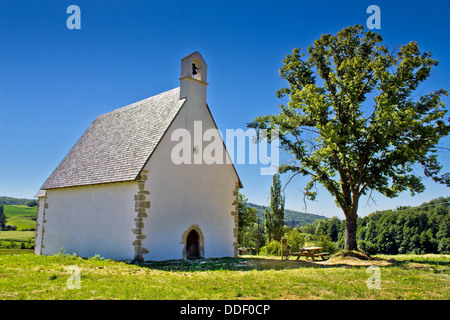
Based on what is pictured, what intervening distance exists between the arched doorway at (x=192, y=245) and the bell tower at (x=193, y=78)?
741 cm

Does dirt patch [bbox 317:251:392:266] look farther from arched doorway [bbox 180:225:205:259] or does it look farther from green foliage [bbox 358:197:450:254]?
green foliage [bbox 358:197:450:254]

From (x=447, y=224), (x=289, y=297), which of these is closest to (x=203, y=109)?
(x=289, y=297)

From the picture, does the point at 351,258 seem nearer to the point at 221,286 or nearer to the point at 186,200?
the point at 186,200

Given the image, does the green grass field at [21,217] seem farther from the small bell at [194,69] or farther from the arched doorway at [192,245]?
the small bell at [194,69]

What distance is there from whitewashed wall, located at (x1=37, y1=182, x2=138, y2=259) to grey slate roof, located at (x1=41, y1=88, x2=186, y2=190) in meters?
0.62

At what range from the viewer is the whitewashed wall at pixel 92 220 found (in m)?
16.0

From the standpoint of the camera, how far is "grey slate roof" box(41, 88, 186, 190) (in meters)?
17.0

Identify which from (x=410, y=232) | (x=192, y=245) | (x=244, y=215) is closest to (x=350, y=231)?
(x=192, y=245)

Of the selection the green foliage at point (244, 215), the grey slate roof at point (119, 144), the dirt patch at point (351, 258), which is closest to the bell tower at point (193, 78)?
the grey slate roof at point (119, 144)

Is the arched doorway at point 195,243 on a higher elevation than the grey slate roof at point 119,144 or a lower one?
lower

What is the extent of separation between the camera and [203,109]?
1916cm

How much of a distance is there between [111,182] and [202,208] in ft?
16.1

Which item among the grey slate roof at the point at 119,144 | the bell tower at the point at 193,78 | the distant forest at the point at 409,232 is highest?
the bell tower at the point at 193,78

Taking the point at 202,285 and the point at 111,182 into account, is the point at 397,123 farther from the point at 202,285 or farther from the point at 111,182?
the point at 111,182
